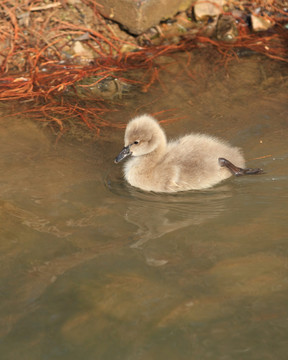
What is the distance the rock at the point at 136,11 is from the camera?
729cm

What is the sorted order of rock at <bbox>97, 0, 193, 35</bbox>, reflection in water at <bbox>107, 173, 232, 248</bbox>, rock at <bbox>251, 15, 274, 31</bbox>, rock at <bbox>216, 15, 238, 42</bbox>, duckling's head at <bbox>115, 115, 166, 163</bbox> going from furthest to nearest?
rock at <bbox>251, 15, 274, 31</bbox>, rock at <bbox>216, 15, 238, 42</bbox>, rock at <bbox>97, 0, 193, 35</bbox>, duckling's head at <bbox>115, 115, 166, 163</bbox>, reflection in water at <bbox>107, 173, 232, 248</bbox>

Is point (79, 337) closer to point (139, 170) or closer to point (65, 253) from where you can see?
point (65, 253)

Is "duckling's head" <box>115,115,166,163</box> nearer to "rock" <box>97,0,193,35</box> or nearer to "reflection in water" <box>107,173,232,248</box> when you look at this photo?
"reflection in water" <box>107,173,232,248</box>

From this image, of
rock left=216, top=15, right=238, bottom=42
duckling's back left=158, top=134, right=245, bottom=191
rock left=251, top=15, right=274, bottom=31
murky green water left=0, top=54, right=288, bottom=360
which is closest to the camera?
murky green water left=0, top=54, right=288, bottom=360

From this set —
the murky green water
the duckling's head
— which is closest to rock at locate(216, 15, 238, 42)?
the murky green water

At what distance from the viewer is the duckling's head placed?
480 centimetres

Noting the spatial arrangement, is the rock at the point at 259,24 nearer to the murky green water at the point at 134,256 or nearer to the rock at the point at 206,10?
the rock at the point at 206,10

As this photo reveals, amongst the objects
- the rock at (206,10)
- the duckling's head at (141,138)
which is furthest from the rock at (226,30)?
the duckling's head at (141,138)

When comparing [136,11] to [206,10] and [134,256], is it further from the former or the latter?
[134,256]

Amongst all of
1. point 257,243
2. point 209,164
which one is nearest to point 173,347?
point 257,243

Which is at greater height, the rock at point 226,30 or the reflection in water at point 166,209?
the rock at point 226,30

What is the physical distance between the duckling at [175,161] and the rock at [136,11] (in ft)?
9.58

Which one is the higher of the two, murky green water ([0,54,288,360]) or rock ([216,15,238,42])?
rock ([216,15,238,42])

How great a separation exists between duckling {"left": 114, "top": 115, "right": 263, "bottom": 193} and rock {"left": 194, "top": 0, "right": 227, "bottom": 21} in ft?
11.4
